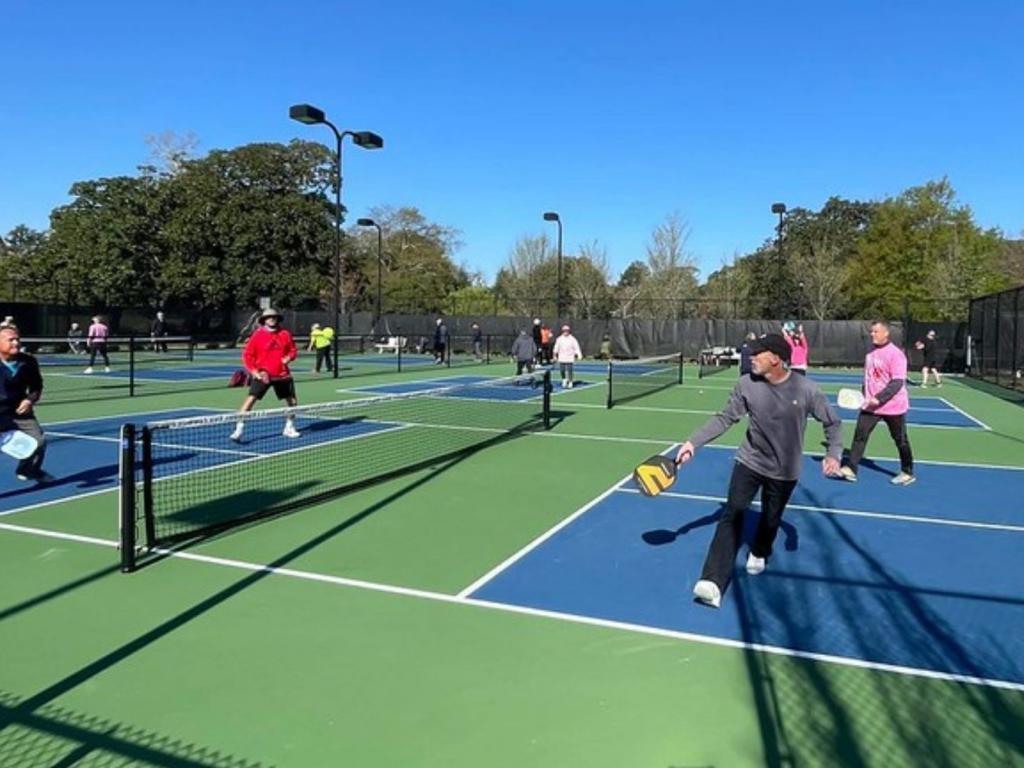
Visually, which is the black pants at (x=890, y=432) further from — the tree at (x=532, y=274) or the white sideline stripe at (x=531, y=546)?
the tree at (x=532, y=274)

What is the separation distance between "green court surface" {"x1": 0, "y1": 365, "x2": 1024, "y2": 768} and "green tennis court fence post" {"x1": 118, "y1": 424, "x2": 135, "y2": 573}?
0.14 meters

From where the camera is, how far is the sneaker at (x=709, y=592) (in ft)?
16.8

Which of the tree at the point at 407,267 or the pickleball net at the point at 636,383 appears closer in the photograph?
the pickleball net at the point at 636,383

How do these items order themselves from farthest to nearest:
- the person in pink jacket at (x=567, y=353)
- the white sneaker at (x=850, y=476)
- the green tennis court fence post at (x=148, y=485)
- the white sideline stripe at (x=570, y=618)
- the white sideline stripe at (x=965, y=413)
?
the person in pink jacket at (x=567, y=353) → the white sideline stripe at (x=965, y=413) → the white sneaker at (x=850, y=476) → the green tennis court fence post at (x=148, y=485) → the white sideline stripe at (x=570, y=618)

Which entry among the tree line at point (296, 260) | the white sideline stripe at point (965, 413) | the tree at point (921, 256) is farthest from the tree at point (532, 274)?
the white sideline stripe at point (965, 413)

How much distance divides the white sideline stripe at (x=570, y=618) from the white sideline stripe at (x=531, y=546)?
24cm

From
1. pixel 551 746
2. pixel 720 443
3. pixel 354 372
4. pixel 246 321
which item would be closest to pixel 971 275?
pixel 354 372

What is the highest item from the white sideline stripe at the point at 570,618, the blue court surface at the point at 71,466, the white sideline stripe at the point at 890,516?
the blue court surface at the point at 71,466

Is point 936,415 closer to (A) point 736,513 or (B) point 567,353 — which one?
(B) point 567,353

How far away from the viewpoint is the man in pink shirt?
935cm

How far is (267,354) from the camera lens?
1166cm

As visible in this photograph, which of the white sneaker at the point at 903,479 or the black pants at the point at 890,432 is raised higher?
the black pants at the point at 890,432

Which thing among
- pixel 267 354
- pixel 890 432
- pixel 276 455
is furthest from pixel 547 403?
pixel 890 432

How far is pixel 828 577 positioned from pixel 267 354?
8332 mm
